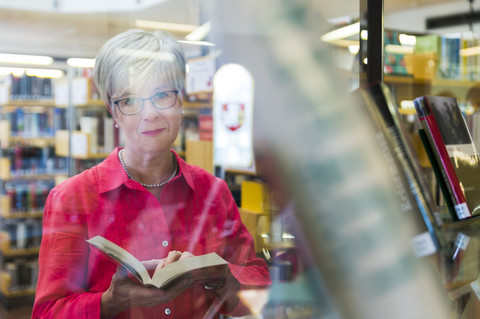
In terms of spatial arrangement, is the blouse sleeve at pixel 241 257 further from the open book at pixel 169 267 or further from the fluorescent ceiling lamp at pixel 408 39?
the fluorescent ceiling lamp at pixel 408 39

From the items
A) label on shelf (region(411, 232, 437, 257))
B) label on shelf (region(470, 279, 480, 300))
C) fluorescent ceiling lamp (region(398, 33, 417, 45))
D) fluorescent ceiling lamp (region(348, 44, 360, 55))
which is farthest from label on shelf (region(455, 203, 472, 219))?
fluorescent ceiling lamp (region(398, 33, 417, 45))

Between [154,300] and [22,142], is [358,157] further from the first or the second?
[22,142]

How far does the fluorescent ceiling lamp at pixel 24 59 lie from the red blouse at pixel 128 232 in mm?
295

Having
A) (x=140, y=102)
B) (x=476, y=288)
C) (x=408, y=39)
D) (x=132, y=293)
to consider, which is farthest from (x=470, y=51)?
(x=132, y=293)

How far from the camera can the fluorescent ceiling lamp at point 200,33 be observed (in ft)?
2.99

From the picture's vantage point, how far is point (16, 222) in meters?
1.19

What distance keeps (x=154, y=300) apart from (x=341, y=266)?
57 cm

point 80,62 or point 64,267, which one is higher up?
point 80,62

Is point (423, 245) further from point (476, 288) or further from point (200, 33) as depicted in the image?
point (200, 33)

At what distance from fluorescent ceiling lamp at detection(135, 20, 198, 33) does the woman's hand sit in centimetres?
46

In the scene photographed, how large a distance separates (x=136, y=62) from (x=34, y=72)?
40 centimetres

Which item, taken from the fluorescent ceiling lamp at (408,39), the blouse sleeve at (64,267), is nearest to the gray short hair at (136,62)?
the blouse sleeve at (64,267)

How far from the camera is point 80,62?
0.95 metres

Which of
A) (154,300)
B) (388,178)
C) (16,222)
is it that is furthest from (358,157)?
(16,222)
